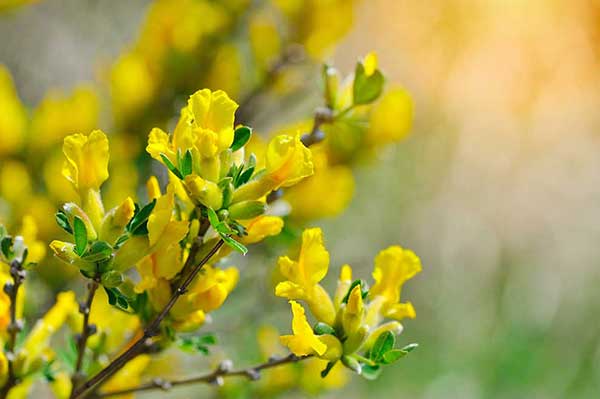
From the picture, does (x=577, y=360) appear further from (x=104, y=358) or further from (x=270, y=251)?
(x=104, y=358)

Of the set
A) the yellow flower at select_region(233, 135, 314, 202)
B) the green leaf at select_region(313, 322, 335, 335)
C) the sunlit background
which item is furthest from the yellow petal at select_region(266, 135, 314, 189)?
the sunlit background

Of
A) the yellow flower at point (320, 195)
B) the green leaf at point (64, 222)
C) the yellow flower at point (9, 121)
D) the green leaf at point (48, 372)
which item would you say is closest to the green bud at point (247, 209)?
the green leaf at point (64, 222)

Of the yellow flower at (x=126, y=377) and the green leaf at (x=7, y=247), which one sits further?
the yellow flower at (x=126, y=377)

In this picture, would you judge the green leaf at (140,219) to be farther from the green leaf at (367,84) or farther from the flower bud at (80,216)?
the green leaf at (367,84)

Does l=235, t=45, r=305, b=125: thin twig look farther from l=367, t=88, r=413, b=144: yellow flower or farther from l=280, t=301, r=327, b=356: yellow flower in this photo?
l=280, t=301, r=327, b=356: yellow flower

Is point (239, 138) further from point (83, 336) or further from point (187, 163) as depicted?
point (83, 336)

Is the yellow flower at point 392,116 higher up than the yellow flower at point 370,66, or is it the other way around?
the yellow flower at point 370,66

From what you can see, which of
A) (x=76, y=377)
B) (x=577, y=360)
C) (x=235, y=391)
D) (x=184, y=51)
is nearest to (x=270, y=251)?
(x=235, y=391)

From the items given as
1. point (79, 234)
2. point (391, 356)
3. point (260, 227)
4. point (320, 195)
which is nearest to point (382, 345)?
point (391, 356)
